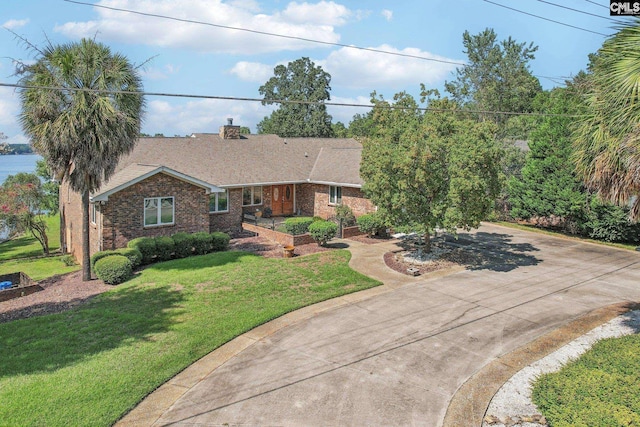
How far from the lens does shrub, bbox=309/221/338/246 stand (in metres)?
20.9

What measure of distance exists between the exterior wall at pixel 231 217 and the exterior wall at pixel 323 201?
512 centimetres

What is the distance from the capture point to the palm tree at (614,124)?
24.8 feet

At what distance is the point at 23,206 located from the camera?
25484mm

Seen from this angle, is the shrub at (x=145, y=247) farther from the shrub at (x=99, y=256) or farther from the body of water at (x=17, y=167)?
the body of water at (x=17, y=167)

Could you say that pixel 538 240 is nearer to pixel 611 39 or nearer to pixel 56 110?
pixel 611 39

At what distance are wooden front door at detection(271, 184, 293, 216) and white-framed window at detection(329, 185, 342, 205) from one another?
2971 millimetres

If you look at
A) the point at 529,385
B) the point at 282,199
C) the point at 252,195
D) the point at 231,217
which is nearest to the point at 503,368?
the point at 529,385

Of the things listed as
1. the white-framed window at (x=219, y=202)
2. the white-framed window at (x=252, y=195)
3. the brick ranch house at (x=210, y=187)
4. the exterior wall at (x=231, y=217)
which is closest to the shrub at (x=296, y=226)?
the exterior wall at (x=231, y=217)

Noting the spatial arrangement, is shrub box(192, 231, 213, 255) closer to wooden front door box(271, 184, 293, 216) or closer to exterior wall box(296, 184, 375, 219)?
wooden front door box(271, 184, 293, 216)

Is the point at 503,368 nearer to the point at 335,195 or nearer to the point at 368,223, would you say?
the point at 368,223

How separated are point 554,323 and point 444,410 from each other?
608cm

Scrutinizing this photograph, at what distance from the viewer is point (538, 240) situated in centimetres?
2450

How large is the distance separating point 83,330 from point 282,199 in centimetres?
1767

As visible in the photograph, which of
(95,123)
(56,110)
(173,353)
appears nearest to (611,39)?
(173,353)
